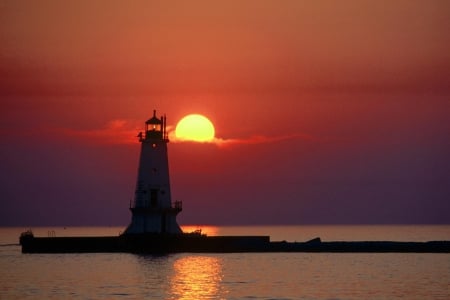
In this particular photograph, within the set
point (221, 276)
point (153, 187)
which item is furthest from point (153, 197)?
point (221, 276)

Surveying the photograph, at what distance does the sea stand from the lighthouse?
308 cm

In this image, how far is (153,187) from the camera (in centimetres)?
9488

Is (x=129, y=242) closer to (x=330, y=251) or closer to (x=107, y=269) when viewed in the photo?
(x=107, y=269)

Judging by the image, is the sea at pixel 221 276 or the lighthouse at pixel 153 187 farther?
the lighthouse at pixel 153 187

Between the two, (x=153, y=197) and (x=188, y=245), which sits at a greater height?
(x=153, y=197)

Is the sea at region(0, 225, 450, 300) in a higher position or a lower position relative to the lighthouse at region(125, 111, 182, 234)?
lower

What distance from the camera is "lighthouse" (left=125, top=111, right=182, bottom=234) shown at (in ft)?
311

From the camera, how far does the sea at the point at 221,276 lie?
68.6m

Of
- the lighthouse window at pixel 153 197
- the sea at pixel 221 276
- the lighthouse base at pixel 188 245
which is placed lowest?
the sea at pixel 221 276

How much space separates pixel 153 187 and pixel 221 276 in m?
16.5

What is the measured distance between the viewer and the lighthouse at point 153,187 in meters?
94.8

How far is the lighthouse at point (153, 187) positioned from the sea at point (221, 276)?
3079 mm

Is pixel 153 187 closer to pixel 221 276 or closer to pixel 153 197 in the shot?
pixel 153 197

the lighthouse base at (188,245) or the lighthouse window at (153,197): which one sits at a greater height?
the lighthouse window at (153,197)
